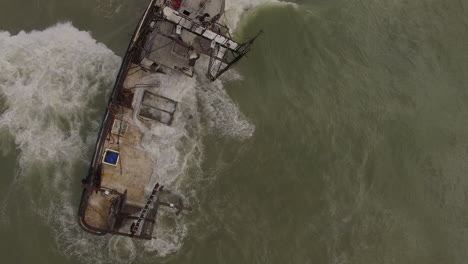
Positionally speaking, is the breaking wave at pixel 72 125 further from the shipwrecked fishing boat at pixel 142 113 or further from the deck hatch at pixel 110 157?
the deck hatch at pixel 110 157

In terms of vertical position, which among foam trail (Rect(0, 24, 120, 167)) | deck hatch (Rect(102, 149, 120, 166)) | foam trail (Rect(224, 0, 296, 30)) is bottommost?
deck hatch (Rect(102, 149, 120, 166))

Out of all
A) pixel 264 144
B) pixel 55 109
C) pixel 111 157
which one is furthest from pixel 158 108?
pixel 264 144

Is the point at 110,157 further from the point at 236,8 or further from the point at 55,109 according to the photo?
the point at 236,8

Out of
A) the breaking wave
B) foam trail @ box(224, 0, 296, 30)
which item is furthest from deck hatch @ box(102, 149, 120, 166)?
foam trail @ box(224, 0, 296, 30)

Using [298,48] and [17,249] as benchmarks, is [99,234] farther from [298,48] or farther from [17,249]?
[298,48]

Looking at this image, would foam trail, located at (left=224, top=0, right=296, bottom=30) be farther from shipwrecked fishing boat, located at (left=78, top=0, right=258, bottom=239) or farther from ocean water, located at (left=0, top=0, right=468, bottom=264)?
shipwrecked fishing boat, located at (left=78, top=0, right=258, bottom=239)

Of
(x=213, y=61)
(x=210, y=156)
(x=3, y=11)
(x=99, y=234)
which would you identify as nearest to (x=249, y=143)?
(x=210, y=156)

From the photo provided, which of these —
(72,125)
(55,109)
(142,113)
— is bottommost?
(72,125)
